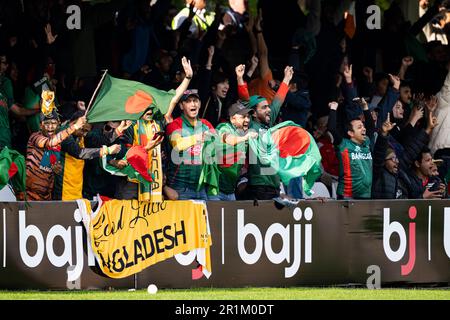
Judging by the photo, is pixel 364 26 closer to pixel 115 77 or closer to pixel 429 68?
pixel 429 68

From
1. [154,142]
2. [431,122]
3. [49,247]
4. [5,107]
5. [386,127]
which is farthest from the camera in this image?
[431,122]

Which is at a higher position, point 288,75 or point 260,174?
point 288,75

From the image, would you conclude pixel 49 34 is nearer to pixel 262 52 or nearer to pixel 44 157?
pixel 44 157

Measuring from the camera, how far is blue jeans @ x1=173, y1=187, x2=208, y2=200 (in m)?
16.6

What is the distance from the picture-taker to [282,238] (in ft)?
54.0

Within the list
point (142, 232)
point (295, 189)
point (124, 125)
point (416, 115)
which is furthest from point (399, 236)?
point (124, 125)

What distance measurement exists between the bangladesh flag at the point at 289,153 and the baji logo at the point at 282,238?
555mm

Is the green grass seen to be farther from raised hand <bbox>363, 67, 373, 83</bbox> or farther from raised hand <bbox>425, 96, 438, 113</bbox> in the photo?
raised hand <bbox>363, 67, 373, 83</bbox>

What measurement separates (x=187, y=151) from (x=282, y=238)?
1.53 meters

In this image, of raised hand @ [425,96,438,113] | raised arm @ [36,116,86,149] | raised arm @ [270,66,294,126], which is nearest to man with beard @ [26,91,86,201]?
raised arm @ [36,116,86,149]

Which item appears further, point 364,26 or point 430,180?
point 364,26

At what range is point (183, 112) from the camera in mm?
16719

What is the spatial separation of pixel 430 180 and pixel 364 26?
2.75 meters

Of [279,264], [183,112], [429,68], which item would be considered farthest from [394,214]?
[429,68]
